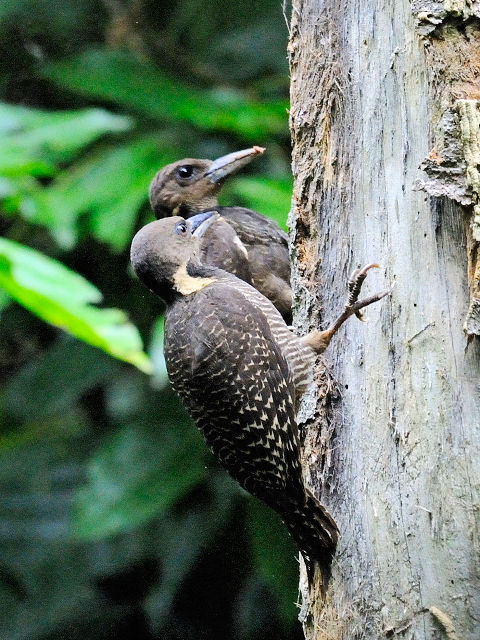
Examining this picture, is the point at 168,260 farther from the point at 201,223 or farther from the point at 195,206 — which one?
the point at 195,206

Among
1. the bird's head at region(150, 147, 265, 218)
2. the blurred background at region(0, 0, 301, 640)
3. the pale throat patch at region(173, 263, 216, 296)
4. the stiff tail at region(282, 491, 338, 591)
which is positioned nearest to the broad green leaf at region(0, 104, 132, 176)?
the blurred background at region(0, 0, 301, 640)

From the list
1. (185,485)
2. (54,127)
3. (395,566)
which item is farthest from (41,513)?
(395,566)

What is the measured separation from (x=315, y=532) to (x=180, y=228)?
1.39 meters

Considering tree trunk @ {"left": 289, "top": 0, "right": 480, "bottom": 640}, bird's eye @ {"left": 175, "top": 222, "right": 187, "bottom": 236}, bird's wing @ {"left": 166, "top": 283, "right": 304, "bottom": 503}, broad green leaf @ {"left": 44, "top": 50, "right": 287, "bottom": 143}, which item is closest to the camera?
tree trunk @ {"left": 289, "top": 0, "right": 480, "bottom": 640}

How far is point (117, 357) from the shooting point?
4.53m

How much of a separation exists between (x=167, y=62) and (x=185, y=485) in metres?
2.87

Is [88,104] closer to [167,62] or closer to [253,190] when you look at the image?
[167,62]

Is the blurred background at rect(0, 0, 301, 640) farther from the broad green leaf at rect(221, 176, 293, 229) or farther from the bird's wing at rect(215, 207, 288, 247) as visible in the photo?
the bird's wing at rect(215, 207, 288, 247)

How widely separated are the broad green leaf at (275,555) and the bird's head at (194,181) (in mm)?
1609

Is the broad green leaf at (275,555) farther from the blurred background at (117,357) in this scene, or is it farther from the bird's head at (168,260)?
the bird's head at (168,260)

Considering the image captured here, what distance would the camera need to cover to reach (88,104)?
19.7 feet

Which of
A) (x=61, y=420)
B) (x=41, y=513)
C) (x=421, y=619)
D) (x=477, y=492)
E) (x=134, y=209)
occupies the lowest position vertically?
(x=41, y=513)

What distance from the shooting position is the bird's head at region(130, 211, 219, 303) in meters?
3.56

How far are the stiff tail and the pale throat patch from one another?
979mm
